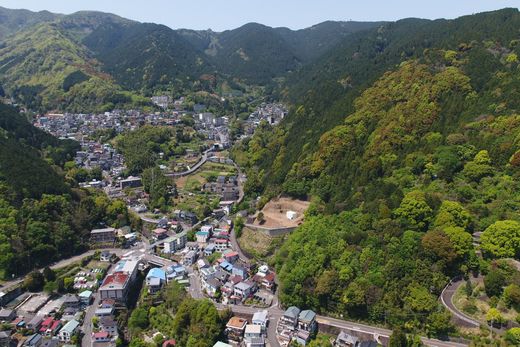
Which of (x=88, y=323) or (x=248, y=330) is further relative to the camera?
(x=88, y=323)

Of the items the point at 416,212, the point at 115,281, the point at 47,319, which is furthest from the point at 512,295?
the point at 47,319

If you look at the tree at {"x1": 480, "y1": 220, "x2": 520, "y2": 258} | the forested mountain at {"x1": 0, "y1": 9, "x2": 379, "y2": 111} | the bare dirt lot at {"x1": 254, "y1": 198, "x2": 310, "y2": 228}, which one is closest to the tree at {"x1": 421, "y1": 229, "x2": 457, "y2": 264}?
the tree at {"x1": 480, "y1": 220, "x2": 520, "y2": 258}

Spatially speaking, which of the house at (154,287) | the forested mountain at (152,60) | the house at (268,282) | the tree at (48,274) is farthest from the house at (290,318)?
the forested mountain at (152,60)

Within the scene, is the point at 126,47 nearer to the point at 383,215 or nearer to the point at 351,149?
the point at 351,149

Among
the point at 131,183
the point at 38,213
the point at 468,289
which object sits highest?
the point at 468,289

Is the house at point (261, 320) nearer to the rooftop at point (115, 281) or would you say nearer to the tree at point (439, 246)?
the rooftop at point (115, 281)

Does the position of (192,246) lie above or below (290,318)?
below

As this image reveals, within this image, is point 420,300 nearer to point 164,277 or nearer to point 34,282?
point 164,277
